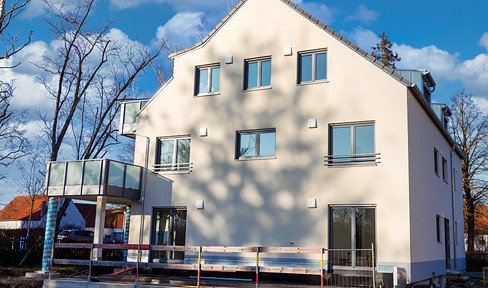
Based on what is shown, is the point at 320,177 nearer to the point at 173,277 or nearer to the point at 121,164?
the point at 173,277

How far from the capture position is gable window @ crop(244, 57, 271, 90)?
16911 millimetres

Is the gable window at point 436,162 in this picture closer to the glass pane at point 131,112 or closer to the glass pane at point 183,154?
the glass pane at point 183,154

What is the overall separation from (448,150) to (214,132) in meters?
11.1

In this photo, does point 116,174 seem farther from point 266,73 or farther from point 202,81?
point 266,73

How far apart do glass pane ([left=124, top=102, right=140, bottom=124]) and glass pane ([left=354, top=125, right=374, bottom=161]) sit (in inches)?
337

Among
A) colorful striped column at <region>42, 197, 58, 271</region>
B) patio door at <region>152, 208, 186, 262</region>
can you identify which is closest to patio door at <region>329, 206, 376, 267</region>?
patio door at <region>152, 208, 186, 262</region>

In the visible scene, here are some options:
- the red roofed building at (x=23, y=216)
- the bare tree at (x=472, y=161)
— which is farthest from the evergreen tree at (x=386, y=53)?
the red roofed building at (x=23, y=216)

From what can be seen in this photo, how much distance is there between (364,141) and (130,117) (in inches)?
356

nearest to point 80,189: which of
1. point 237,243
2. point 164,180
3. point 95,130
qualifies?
point 164,180

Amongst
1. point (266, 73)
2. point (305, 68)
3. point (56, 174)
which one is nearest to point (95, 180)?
point (56, 174)

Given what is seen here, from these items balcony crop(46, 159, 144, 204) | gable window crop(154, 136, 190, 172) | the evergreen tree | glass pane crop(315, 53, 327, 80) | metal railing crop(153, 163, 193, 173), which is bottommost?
balcony crop(46, 159, 144, 204)

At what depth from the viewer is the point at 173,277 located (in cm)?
1627

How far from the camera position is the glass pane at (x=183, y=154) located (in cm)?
1769

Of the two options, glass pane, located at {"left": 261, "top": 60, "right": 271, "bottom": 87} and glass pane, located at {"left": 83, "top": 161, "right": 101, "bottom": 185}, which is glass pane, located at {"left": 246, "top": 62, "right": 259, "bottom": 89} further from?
glass pane, located at {"left": 83, "top": 161, "right": 101, "bottom": 185}
